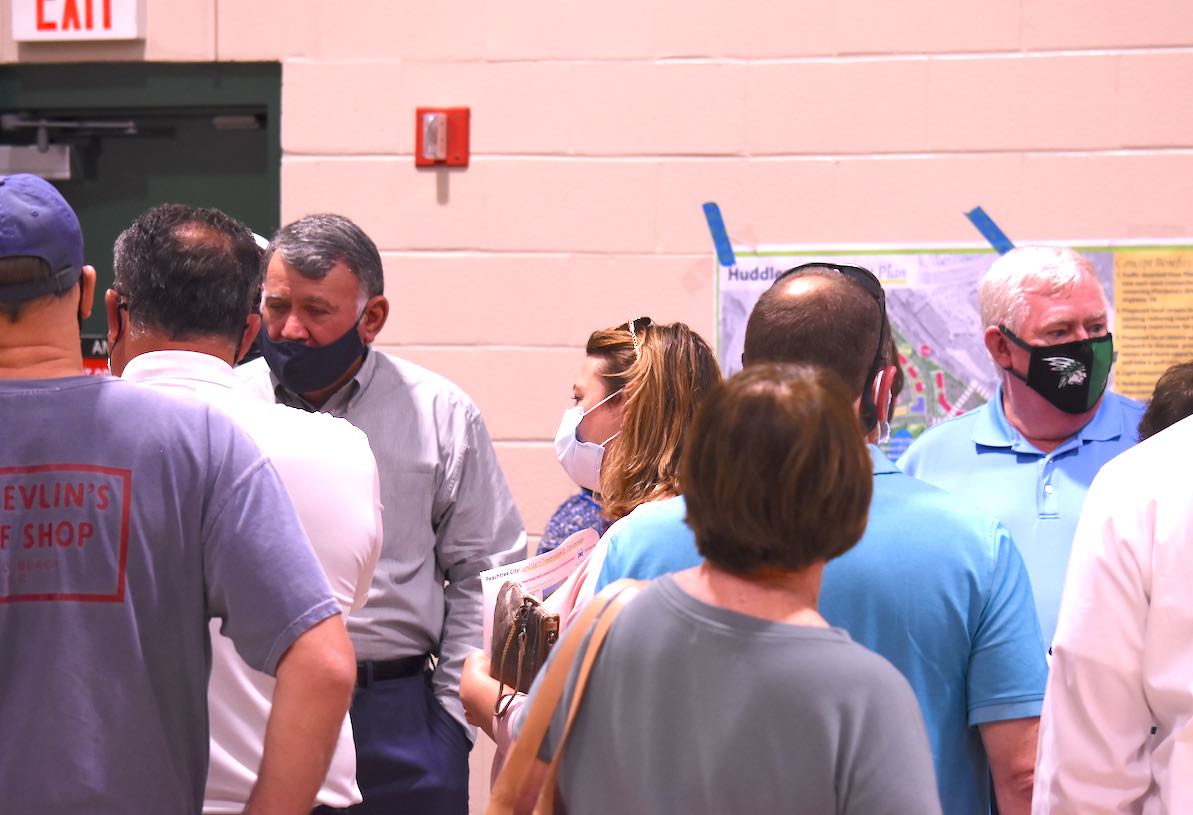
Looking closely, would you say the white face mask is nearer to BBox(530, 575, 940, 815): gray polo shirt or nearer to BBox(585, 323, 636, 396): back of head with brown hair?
BBox(585, 323, 636, 396): back of head with brown hair

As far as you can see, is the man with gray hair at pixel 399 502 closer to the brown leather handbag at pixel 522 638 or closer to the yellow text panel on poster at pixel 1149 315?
the brown leather handbag at pixel 522 638

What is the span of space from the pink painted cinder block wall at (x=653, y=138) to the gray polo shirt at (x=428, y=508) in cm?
75

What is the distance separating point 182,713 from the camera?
1396mm

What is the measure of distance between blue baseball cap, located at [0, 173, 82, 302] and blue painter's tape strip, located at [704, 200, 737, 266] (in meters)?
2.22

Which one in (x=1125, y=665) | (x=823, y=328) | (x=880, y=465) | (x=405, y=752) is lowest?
(x=405, y=752)

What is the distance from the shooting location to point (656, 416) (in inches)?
79.3

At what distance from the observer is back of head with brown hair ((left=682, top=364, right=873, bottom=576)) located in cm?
116

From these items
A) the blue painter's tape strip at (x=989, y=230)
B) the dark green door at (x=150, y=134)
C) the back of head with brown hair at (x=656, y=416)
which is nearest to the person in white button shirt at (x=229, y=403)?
the back of head with brown hair at (x=656, y=416)

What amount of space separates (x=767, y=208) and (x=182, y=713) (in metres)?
2.39

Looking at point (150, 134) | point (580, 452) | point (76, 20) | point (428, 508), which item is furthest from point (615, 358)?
point (76, 20)

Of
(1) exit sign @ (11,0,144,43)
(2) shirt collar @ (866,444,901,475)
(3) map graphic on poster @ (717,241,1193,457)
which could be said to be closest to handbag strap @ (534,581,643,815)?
(2) shirt collar @ (866,444,901,475)

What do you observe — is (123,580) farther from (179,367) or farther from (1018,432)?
(1018,432)

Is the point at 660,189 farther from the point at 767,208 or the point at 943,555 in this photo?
the point at 943,555

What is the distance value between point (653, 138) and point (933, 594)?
86.6 inches
